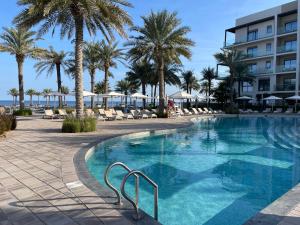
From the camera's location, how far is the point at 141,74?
41.3m

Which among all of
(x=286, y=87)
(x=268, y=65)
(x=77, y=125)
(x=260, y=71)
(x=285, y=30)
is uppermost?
(x=285, y=30)

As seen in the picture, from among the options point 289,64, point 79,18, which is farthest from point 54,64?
point 289,64

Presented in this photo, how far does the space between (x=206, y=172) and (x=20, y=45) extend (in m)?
23.9

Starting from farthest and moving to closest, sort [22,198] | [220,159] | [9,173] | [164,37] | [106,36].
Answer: [164,37] < [106,36] < [220,159] < [9,173] < [22,198]

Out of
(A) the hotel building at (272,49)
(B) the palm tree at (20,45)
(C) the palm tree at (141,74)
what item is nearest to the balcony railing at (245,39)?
(A) the hotel building at (272,49)

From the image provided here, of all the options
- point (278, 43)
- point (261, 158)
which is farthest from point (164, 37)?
point (278, 43)

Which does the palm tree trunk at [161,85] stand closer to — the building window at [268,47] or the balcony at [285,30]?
the balcony at [285,30]

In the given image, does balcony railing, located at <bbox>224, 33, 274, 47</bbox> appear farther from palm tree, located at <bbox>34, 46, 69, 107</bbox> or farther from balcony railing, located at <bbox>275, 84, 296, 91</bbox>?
palm tree, located at <bbox>34, 46, 69, 107</bbox>

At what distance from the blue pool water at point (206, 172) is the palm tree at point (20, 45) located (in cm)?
1802

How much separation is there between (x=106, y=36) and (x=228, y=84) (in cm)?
3225

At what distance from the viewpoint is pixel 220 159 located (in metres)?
9.88

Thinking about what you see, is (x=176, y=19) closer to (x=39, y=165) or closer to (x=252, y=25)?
(x=39, y=165)

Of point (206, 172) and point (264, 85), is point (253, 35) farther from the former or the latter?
point (206, 172)

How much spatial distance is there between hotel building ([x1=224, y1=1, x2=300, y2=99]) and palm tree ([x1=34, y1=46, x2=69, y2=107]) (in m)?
26.9
